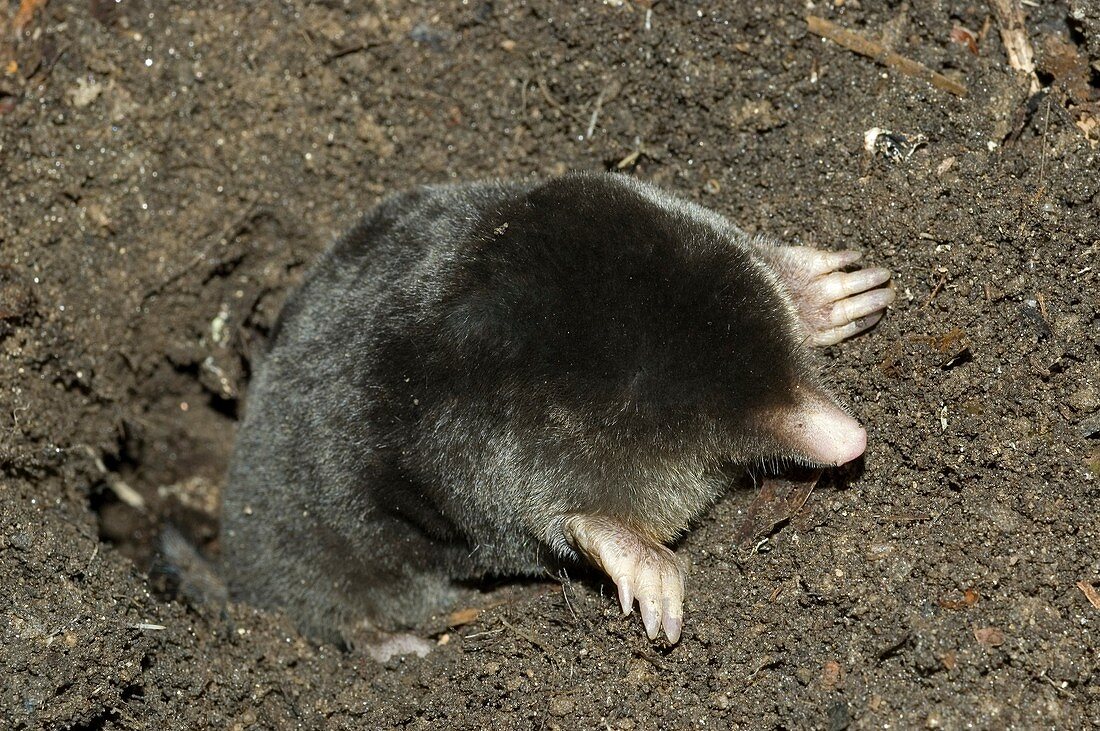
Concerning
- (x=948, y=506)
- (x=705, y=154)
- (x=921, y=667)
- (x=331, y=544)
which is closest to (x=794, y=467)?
(x=948, y=506)

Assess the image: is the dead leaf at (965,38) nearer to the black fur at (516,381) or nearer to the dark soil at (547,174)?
the dark soil at (547,174)

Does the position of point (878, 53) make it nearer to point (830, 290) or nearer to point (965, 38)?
point (965, 38)

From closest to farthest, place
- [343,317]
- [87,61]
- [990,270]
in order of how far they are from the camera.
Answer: [990,270], [343,317], [87,61]

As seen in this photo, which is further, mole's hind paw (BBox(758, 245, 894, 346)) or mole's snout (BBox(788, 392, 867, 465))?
mole's hind paw (BBox(758, 245, 894, 346))

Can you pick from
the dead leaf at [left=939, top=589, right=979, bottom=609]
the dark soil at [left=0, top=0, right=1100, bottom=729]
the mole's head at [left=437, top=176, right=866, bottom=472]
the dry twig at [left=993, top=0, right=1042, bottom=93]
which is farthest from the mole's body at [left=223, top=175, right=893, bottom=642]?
the dry twig at [left=993, top=0, right=1042, bottom=93]

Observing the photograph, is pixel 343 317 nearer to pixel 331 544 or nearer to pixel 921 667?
pixel 331 544

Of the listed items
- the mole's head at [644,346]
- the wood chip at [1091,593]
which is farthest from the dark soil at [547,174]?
the mole's head at [644,346]

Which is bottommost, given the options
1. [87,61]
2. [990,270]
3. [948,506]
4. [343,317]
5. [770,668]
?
[770,668]

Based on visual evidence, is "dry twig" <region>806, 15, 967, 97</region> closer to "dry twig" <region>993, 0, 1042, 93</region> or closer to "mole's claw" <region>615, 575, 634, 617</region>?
"dry twig" <region>993, 0, 1042, 93</region>
